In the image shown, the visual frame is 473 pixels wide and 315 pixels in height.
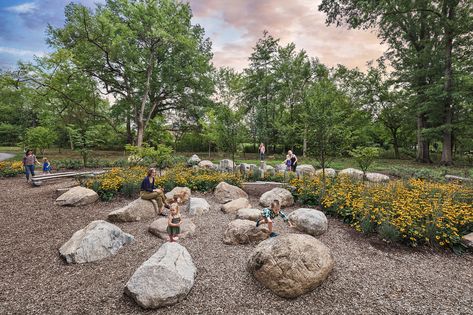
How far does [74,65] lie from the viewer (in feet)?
61.2

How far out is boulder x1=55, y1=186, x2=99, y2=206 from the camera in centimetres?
776

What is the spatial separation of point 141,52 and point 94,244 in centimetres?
2101

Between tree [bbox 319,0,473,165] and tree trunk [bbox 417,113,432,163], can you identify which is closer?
tree [bbox 319,0,473,165]

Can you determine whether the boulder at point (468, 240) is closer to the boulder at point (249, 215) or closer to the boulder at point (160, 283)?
the boulder at point (249, 215)

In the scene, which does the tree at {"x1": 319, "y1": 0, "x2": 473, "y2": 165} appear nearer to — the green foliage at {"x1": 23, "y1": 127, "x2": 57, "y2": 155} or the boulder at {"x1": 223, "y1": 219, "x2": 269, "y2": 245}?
the boulder at {"x1": 223, "y1": 219, "x2": 269, "y2": 245}

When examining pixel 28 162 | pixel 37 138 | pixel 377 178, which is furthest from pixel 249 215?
pixel 37 138

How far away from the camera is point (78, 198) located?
25.7 ft

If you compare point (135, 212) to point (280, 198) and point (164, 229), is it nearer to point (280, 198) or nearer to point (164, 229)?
point (164, 229)

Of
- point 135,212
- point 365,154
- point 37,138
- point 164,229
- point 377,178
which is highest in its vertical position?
point 37,138

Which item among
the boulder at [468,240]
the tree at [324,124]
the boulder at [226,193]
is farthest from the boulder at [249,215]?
the boulder at [468,240]

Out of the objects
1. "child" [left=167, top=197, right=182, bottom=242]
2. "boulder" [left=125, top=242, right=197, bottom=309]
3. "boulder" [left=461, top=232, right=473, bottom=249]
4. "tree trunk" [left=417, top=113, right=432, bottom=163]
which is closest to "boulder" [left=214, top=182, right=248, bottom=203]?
"child" [left=167, top=197, right=182, bottom=242]

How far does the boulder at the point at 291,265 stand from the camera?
354cm

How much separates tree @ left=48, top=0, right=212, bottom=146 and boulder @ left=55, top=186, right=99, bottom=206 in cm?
1360

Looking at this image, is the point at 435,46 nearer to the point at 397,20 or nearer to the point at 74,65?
the point at 397,20
